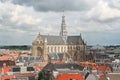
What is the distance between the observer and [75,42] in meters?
143

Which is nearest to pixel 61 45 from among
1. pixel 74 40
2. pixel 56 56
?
pixel 74 40

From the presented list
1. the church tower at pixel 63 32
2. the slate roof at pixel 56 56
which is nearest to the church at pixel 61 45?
the church tower at pixel 63 32

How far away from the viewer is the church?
132m

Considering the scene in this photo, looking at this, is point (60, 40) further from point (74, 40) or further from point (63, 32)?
point (74, 40)

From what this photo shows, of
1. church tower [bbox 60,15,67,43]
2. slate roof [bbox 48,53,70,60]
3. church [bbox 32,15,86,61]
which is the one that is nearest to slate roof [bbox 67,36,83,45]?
church [bbox 32,15,86,61]

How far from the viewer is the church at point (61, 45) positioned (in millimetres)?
131913

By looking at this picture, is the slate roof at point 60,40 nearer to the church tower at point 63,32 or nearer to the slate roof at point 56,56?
the church tower at point 63,32

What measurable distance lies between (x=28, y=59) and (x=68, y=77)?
57.3 meters

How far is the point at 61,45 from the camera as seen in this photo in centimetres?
14250

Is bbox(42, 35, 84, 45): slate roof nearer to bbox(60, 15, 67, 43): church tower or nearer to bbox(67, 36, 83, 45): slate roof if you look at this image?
bbox(67, 36, 83, 45): slate roof

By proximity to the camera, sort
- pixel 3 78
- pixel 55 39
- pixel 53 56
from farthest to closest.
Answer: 1. pixel 55 39
2. pixel 53 56
3. pixel 3 78

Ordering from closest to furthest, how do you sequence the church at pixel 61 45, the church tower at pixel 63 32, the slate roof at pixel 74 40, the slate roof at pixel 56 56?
the slate roof at pixel 56 56 → the church at pixel 61 45 → the slate roof at pixel 74 40 → the church tower at pixel 63 32

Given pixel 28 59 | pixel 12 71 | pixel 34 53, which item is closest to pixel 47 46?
pixel 34 53

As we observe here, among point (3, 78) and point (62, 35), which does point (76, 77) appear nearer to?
point (3, 78)
